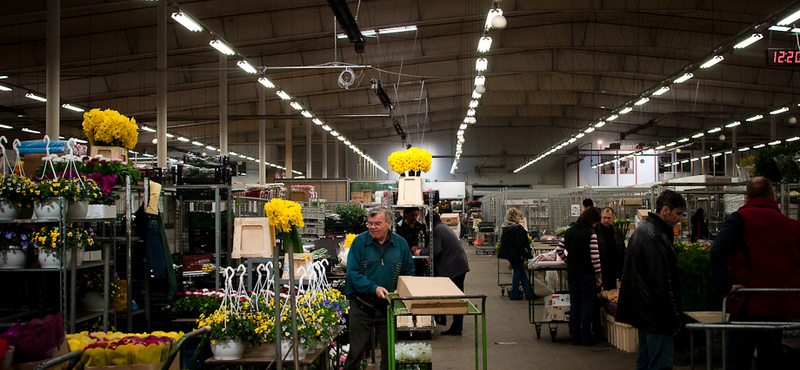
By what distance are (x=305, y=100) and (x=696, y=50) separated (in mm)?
12315

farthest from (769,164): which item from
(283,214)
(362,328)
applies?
(283,214)

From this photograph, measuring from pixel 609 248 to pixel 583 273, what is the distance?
45 cm

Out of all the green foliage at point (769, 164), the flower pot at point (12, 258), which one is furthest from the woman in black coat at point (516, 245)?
the flower pot at point (12, 258)

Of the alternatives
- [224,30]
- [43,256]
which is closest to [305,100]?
[224,30]

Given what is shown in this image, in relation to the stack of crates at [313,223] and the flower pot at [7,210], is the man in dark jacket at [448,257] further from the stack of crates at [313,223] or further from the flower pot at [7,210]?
the flower pot at [7,210]

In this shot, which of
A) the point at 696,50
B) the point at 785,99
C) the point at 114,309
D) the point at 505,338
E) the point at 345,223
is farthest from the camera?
the point at 785,99

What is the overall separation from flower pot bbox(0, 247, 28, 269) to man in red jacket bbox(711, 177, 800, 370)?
457 centimetres

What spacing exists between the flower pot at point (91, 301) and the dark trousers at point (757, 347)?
454 cm

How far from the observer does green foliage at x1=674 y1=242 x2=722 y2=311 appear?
17.9 ft

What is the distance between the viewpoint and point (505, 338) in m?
6.84

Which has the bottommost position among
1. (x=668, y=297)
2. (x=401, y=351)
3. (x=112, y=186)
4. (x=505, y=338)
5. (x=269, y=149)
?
(x=505, y=338)

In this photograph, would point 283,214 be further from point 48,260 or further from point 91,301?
point 91,301

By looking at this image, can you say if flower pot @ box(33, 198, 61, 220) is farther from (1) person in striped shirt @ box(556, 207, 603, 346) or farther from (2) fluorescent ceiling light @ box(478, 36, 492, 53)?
(2) fluorescent ceiling light @ box(478, 36, 492, 53)

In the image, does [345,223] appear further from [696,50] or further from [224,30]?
[696,50]
